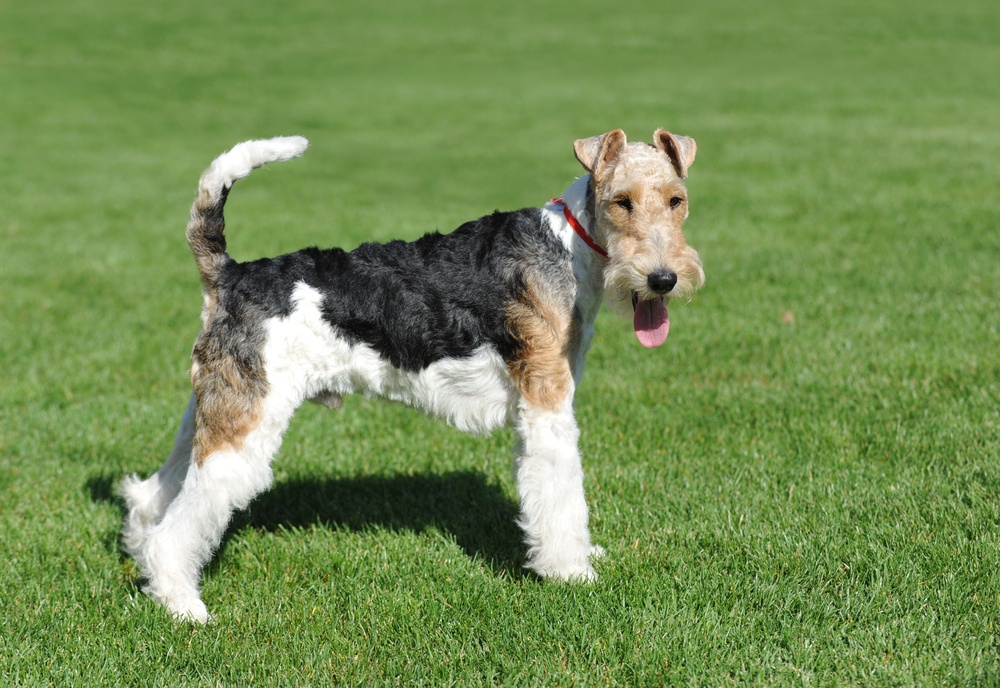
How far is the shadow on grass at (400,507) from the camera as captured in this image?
5938 millimetres

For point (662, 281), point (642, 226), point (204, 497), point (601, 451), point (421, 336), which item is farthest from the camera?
point (601, 451)

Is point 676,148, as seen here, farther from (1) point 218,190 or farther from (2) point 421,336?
(1) point 218,190

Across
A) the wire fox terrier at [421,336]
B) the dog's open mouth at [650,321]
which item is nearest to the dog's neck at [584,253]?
the wire fox terrier at [421,336]

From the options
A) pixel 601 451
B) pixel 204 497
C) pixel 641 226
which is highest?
pixel 641 226

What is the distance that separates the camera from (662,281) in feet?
15.0

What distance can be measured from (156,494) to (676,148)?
365 centimetres

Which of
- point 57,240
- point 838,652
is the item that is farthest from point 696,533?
point 57,240

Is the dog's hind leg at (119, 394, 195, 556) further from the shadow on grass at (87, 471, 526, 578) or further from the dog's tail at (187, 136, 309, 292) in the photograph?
the dog's tail at (187, 136, 309, 292)

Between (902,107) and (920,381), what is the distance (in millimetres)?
16653

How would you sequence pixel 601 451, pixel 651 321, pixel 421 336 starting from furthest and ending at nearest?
pixel 601 451 < pixel 421 336 < pixel 651 321

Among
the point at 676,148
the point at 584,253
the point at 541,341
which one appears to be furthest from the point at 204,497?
the point at 676,148

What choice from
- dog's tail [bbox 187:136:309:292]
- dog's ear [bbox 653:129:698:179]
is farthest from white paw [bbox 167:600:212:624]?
dog's ear [bbox 653:129:698:179]

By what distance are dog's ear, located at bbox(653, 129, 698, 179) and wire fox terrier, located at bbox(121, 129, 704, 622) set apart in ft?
0.04

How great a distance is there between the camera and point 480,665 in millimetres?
4535
